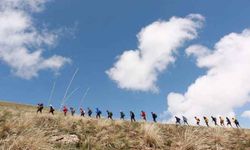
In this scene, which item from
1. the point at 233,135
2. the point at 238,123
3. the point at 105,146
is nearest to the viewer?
the point at 105,146

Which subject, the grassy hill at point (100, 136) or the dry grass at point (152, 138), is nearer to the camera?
the grassy hill at point (100, 136)

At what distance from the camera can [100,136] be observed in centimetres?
1346

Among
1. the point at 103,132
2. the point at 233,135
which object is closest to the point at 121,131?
the point at 103,132

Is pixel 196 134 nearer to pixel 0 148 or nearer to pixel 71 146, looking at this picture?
pixel 71 146

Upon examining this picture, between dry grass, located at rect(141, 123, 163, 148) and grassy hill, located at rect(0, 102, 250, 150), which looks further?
dry grass, located at rect(141, 123, 163, 148)

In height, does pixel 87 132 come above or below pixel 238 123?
below

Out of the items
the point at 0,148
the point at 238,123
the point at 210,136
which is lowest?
the point at 0,148

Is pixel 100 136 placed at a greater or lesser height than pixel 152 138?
greater

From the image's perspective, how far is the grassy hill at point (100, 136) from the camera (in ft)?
34.9

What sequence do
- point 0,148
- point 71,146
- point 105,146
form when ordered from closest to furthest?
point 0,148 → point 71,146 → point 105,146

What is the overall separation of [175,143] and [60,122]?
4368mm

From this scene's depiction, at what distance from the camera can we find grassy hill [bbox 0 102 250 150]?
34.9ft

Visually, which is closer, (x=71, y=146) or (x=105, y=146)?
(x=71, y=146)

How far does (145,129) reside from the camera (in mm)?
14203
